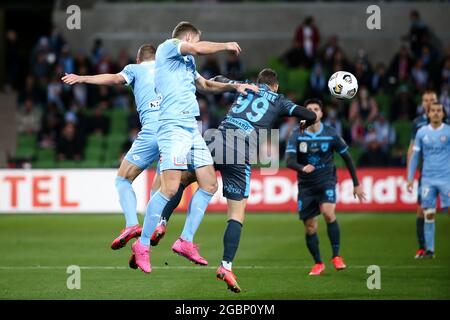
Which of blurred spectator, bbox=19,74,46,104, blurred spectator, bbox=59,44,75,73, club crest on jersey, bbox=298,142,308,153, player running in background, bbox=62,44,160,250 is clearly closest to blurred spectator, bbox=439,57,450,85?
blurred spectator, bbox=59,44,75,73

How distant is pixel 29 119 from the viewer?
23672 mm

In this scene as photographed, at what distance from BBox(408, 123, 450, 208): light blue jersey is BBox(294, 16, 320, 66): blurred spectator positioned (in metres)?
9.97

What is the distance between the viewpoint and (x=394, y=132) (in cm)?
2184

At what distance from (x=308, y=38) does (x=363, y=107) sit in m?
2.72

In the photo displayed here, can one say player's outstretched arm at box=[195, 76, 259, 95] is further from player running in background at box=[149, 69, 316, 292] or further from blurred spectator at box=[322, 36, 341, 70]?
blurred spectator at box=[322, 36, 341, 70]

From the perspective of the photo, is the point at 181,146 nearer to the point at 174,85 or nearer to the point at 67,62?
the point at 174,85

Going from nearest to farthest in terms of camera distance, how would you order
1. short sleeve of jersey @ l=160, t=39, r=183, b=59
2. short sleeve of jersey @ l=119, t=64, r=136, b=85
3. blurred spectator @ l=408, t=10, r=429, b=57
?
1. short sleeve of jersey @ l=160, t=39, r=183, b=59
2. short sleeve of jersey @ l=119, t=64, r=136, b=85
3. blurred spectator @ l=408, t=10, r=429, b=57

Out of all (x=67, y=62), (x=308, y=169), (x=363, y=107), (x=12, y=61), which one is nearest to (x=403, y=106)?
(x=363, y=107)

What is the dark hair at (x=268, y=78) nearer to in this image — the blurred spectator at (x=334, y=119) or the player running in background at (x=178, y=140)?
the player running in background at (x=178, y=140)

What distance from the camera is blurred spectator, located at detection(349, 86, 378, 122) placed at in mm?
21812

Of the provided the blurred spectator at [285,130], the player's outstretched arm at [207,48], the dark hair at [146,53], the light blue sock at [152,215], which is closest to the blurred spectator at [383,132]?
the blurred spectator at [285,130]

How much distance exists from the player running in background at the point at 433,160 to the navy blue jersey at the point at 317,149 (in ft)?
5.76

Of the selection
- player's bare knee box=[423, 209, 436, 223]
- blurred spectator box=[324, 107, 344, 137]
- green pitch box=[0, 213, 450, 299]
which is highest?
blurred spectator box=[324, 107, 344, 137]

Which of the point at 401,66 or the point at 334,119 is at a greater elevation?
the point at 401,66
